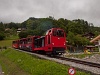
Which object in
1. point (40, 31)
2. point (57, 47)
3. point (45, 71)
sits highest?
point (40, 31)

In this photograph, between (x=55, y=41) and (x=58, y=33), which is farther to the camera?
(x=58, y=33)

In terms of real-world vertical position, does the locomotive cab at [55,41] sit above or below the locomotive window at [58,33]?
below

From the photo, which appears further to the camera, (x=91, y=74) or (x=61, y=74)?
(x=61, y=74)

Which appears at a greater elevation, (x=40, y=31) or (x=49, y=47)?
(x=40, y=31)

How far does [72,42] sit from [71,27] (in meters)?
28.8

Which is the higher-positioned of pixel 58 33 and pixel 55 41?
pixel 58 33

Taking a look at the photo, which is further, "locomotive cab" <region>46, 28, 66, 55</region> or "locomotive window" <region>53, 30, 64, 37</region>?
"locomotive window" <region>53, 30, 64, 37</region>

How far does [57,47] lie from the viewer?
26.5 metres

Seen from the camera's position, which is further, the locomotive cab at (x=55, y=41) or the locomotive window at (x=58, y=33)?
the locomotive window at (x=58, y=33)

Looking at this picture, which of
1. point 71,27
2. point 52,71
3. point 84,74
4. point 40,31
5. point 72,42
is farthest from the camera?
point 71,27

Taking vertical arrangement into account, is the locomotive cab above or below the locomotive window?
below

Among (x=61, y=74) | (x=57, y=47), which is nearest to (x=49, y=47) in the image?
(x=57, y=47)

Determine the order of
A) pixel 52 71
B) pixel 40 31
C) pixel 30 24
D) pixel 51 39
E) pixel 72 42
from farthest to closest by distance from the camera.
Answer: pixel 30 24, pixel 40 31, pixel 72 42, pixel 51 39, pixel 52 71

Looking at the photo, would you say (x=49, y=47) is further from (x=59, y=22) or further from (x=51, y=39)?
(x=59, y=22)
